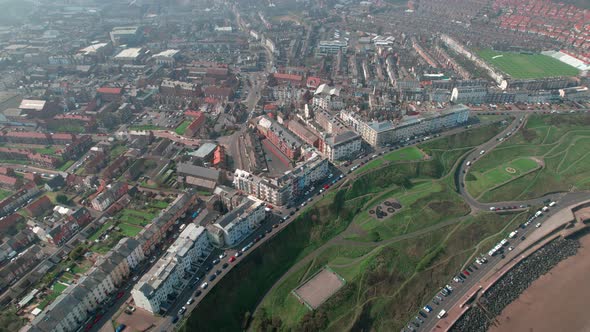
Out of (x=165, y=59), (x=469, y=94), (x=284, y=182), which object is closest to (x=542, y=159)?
(x=469, y=94)

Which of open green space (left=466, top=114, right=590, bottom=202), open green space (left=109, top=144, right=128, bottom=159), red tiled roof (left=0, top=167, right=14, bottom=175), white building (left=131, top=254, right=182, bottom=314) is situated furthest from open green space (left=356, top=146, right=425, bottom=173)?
red tiled roof (left=0, top=167, right=14, bottom=175)

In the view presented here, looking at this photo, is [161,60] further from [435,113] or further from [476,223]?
[476,223]

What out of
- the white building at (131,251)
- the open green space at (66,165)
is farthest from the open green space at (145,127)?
the white building at (131,251)

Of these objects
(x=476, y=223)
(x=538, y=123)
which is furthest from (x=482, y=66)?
(x=476, y=223)

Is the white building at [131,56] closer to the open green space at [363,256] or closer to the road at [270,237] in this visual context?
the road at [270,237]

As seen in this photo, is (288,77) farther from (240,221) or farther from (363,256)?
Result: (363,256)

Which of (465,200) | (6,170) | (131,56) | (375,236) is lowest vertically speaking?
(375,236)

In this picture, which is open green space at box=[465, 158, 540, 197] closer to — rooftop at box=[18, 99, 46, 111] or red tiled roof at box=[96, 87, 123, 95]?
red tiled roof at box=[96, 87, 123, 95]
